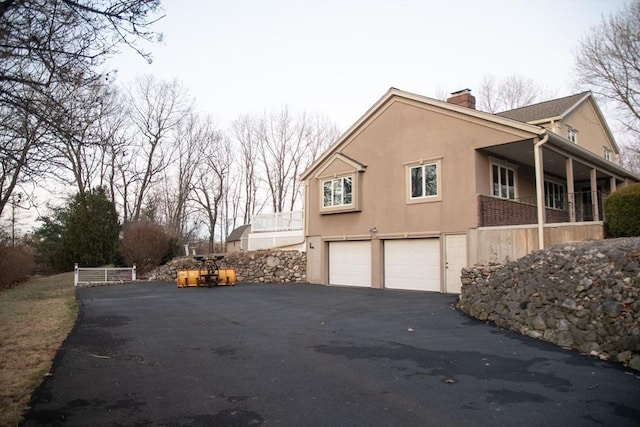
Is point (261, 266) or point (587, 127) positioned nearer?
point (261, 266)

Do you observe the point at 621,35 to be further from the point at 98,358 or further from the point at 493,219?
the point at 98,358

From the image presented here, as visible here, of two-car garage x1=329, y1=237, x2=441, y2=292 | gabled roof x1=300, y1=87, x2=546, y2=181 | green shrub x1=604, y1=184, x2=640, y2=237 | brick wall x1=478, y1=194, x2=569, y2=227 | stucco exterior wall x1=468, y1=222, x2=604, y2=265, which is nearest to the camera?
green shrub x1=604, y1=184, x2=640, y2=237

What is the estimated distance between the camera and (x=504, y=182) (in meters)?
16.6

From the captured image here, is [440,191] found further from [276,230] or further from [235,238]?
[235,238]

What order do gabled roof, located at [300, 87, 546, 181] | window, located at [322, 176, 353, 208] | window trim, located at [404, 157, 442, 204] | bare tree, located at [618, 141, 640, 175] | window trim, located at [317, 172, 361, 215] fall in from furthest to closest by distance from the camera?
bare tree, located at [618, 141, 640, 175] → window, located at [322, 176, 353, 208] → window trim, located at [317, 172, 361, 215] → window trim, located at [404, 157, 442, 204] → gabled roof, located at [300, 87, 546, 181]

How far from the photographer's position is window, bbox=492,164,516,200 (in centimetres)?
1606

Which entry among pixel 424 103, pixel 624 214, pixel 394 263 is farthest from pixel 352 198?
pixel 624 214

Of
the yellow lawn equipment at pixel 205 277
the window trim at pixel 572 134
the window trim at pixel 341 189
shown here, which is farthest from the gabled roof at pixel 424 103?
the window trim at pixel 572 134

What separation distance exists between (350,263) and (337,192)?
10.1 feet

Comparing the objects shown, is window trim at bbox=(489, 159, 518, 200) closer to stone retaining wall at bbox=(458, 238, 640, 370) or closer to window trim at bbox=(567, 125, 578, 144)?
window trim at bbox=(567, 125, 578, 144)

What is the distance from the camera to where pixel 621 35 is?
22.3 m

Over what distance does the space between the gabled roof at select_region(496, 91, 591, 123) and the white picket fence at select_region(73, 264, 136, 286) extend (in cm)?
2019

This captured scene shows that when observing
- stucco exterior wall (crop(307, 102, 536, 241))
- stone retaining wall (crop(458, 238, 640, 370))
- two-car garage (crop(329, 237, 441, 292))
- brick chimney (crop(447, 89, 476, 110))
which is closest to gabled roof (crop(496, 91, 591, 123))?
brick chimney (crop(447, 89, 476, 110))

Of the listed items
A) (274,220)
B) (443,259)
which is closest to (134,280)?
(274,220)
